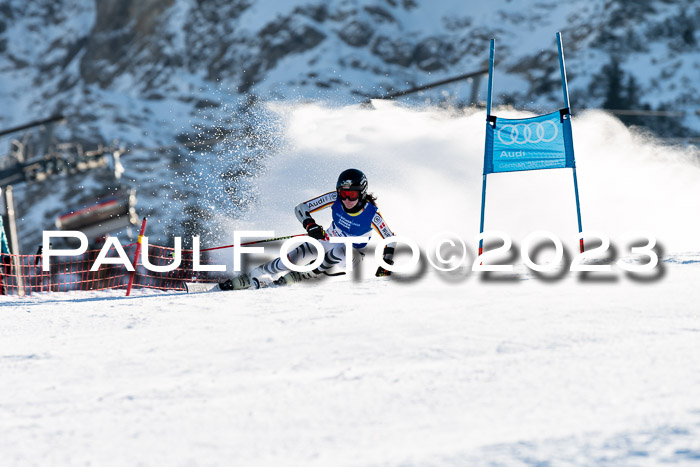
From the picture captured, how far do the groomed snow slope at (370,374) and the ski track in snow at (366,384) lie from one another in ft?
0.03

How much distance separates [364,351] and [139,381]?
1.09 m

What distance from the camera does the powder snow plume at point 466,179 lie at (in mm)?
12477

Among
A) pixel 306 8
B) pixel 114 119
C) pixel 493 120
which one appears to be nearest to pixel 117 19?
pixel 114 119

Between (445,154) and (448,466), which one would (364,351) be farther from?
(445,154)

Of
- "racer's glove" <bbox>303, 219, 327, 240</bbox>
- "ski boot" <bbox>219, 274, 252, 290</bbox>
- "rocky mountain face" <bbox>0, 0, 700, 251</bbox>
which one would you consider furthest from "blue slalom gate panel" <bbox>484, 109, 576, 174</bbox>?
"rocky mountain face" <bbox>0, 0, 700, 251</bbox>

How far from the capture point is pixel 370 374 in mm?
3193

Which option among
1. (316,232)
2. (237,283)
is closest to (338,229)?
(316,232)

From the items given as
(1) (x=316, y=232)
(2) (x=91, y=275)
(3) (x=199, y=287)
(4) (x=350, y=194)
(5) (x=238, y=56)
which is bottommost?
(3) (x=199, y=287)

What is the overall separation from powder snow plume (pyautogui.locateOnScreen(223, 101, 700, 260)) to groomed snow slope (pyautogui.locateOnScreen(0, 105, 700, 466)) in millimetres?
5457

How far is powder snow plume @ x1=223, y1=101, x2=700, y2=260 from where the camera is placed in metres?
12.5

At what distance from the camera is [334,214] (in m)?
7.65

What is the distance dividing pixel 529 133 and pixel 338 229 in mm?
2213

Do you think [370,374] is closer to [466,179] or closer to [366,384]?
[366,384]

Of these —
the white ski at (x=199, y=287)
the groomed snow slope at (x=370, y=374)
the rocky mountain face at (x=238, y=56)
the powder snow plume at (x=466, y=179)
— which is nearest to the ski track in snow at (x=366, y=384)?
the groomed snow slope at (x=370, y=374)
